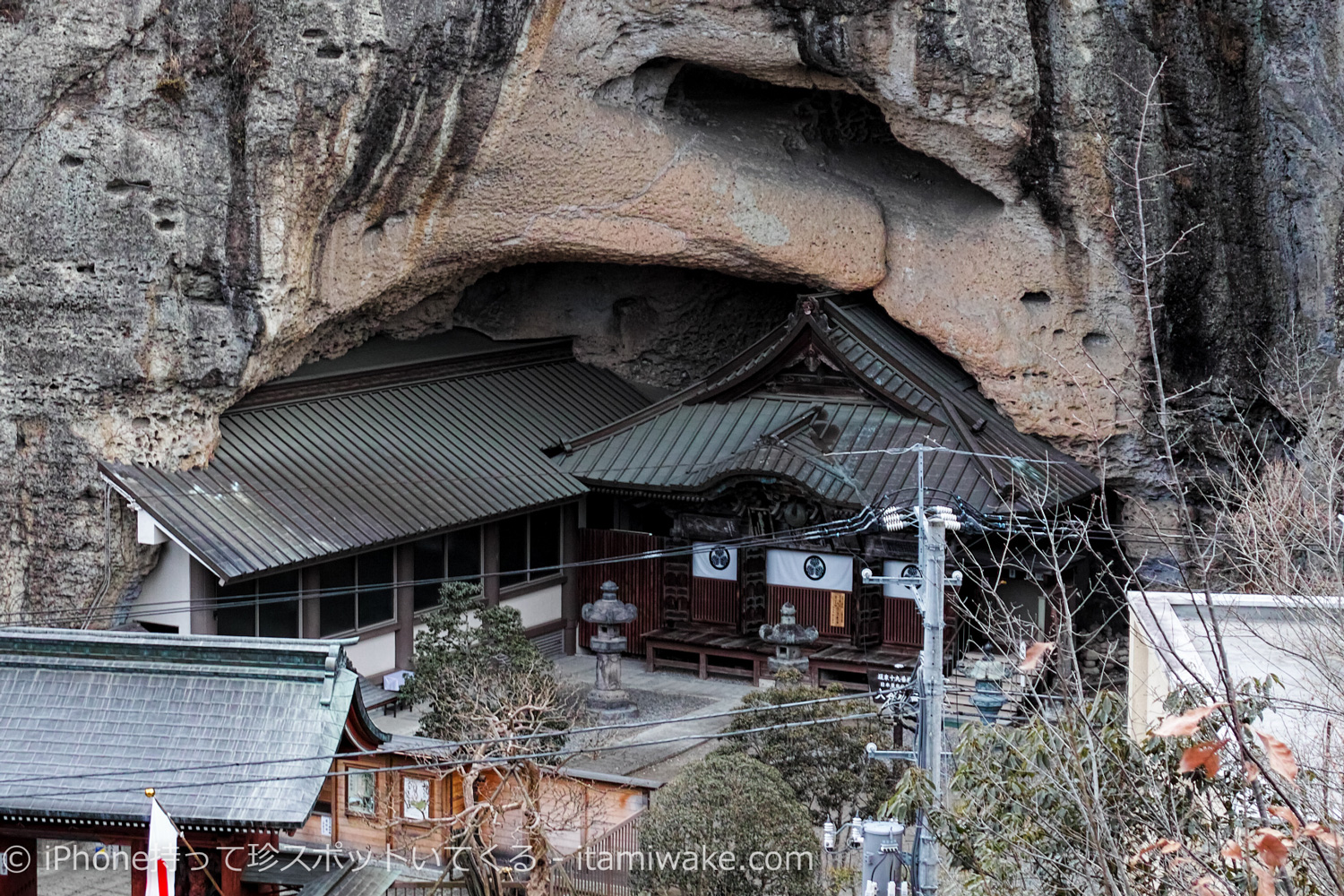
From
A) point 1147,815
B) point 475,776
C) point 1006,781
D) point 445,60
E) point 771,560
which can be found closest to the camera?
point 1147,815

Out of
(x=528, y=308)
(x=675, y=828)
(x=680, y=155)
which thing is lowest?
(x=675, y=828)

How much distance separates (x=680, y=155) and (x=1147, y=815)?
1147cm

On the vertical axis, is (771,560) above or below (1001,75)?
below

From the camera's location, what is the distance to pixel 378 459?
18703 mm

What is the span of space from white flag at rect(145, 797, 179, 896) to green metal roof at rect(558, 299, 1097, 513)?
907cm

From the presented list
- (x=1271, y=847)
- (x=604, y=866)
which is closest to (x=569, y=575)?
(x=604, y=866)

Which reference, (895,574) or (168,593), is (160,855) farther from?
(895,574)

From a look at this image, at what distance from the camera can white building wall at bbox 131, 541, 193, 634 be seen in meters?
16.4

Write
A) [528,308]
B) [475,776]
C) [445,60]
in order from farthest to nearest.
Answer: [528,308] < [445,60] < [475,776]

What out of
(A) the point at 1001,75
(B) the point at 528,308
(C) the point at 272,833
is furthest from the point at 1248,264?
(C) the point at 272,833

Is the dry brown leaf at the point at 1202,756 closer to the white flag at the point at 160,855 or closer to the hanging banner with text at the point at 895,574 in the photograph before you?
the white flag at the point at 160,855

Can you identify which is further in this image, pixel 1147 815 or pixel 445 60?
pixel 445 60

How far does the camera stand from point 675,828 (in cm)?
1210

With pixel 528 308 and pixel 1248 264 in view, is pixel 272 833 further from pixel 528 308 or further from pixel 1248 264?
pixel 1248 264
